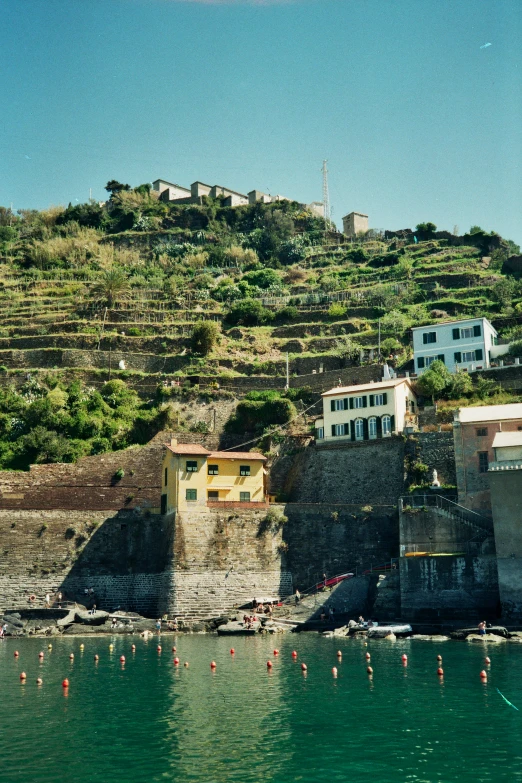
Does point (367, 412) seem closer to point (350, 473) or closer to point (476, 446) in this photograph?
point (350, 473)

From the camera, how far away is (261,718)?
27781mm

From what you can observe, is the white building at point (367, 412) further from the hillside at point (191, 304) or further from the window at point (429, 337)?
the window at point (429, 337)

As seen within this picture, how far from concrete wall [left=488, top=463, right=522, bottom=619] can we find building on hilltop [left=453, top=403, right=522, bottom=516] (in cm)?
484

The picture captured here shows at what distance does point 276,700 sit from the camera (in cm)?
3042

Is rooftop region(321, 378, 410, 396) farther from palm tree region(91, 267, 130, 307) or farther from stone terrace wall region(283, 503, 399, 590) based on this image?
palm tree region(91, 267, 130, 307)

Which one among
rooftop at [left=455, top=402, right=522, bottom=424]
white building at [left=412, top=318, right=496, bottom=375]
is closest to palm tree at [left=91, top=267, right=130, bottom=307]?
white building at [left=412, top=318, right=496, bottom=375]

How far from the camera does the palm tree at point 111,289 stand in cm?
8588

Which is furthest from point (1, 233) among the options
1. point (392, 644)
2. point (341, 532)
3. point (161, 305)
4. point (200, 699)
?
point (200, 699)

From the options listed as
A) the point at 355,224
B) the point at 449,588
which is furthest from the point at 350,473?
the point at 355,224

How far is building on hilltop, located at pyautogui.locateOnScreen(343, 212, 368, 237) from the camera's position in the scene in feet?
376

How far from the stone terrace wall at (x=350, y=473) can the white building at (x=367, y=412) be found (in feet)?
4.65

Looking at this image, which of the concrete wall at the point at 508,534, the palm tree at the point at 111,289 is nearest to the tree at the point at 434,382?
the concrete wall at the point at 508,534

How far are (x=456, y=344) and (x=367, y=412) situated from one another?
1252 cm

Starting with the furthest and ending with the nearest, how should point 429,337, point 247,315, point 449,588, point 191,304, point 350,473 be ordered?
point 191,304, point 247,315, point 429,337, point 350,473, point 449,588
